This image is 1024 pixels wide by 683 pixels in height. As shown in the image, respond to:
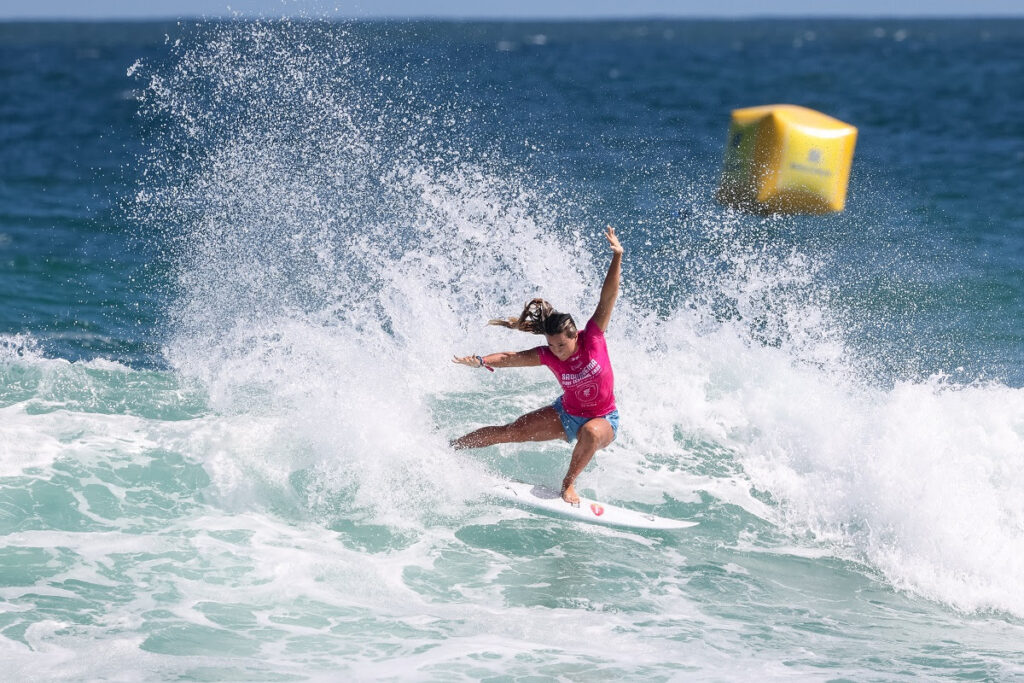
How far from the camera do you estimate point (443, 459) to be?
8297 millimetres

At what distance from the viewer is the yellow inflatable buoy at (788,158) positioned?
9688mm

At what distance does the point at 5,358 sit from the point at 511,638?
21.3 feet

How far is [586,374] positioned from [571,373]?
0.11 metres

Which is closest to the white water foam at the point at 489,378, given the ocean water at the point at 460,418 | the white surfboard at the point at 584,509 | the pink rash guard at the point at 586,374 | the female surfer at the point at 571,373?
the ocean water at the point at 460,418

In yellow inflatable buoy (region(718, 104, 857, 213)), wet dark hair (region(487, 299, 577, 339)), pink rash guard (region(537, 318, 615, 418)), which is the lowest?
pink rash guard (region(537, 318, 615, 418))

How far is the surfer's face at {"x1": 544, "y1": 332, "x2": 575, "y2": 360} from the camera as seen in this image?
7.32 m

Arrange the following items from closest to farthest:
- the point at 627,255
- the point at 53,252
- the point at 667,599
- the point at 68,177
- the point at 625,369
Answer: the point at 667,599 < the point at 625,369 < the point at 627,255 < the point at 53,252 < the point at 68,177

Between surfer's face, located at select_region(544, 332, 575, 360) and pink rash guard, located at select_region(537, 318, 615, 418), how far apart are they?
67mm

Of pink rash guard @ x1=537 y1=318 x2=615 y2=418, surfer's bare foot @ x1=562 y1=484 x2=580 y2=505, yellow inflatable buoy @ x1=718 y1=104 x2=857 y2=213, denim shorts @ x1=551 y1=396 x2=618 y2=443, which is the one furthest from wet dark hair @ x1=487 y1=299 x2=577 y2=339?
yellow inflatable buoy @ x1=718 y1=104 x2=857 y2=213

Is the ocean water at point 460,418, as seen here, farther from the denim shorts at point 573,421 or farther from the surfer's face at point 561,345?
the surfer's face at point 561,345

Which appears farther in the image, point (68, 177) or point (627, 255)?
point (68, 177)

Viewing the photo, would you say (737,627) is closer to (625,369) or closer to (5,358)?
(625,369)

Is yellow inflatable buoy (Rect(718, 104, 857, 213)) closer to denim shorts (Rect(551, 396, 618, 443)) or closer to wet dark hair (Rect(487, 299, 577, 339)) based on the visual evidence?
denim shorts (Rect(551, 396, 618, 443))

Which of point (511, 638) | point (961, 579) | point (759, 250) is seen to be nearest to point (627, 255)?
point (759, 250)
